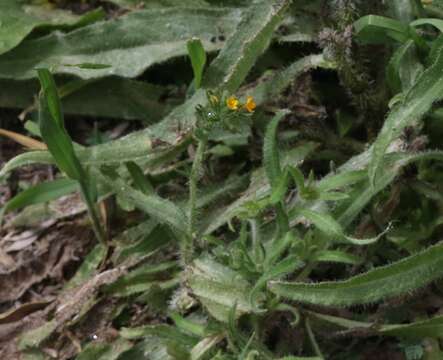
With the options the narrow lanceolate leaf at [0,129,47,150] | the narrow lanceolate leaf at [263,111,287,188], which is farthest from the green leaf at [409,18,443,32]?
the narrow lanceolate leaf at [0,129,47,150]

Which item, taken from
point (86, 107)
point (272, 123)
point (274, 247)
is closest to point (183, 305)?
point (274, 247)

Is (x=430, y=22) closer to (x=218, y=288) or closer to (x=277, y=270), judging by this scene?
(x=277, y=270)

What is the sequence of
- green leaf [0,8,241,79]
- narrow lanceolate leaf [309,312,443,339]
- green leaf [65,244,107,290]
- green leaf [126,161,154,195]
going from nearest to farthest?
narrow lanceolate leaf [309,312,443,339], green leaf [126,161,154,195], green leaf [65,244,107,290], green leaf [0,8,241,79]

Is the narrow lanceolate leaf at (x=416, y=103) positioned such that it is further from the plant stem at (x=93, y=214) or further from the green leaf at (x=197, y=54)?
the plant stem at (x=93, y=214)

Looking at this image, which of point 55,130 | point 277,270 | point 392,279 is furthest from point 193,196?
point 392,279

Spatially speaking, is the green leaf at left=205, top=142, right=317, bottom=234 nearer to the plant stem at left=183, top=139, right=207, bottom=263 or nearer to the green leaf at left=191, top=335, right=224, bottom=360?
the plant stem at left=183, top=139, right=207, bottom=263

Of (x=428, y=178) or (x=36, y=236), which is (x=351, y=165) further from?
(x=36, y=236)

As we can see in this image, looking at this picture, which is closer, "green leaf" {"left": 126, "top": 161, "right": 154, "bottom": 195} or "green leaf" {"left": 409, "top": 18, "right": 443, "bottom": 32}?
"green leaf" {"left": 409, "top": 18, "right": 443, "bottom": 32}
